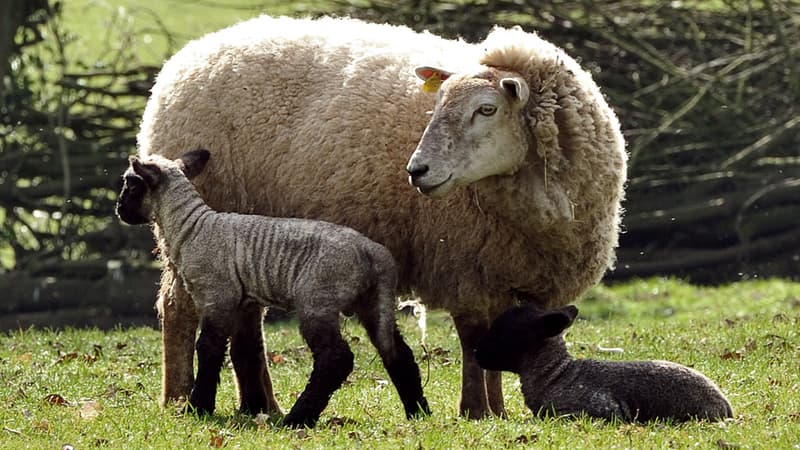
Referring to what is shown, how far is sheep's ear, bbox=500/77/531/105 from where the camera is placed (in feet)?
21.6

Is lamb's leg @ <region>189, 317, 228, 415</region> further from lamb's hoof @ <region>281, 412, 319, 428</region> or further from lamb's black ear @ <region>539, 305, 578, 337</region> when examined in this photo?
lamb's black ear @ <region>539, 305, 578, 337</region>

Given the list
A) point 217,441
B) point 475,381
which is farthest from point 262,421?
point 475,381

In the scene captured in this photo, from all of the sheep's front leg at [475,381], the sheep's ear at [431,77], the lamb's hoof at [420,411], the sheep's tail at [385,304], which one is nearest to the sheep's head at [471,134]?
the sheep's ear at [431,77]

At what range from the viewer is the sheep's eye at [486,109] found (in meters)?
6.61

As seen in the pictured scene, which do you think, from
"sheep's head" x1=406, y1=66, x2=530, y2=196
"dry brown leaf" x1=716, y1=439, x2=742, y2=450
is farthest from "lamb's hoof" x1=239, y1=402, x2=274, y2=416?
"dry brown leaf" x1=716, y1=439, x2=742, y2=450

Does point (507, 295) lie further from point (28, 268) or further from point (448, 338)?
point (28, 268)

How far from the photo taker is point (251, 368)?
7375 mm

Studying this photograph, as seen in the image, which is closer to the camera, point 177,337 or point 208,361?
point 208,361

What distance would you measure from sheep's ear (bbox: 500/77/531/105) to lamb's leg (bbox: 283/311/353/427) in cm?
136

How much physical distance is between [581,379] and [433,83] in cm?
170

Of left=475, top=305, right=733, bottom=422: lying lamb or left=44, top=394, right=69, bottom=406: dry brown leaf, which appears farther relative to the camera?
left=44, top=394, right=69, bottom=406: dry brown leaf

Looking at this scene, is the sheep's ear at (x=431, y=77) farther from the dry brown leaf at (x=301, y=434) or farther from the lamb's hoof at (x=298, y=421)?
the dry brown leaf at (x=301, y=434)

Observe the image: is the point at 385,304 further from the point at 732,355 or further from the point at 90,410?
the point at 732,355

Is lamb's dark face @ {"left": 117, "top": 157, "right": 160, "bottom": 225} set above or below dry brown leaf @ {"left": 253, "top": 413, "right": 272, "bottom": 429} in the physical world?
above
